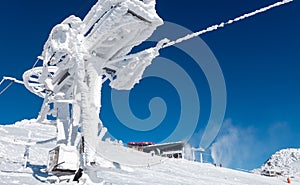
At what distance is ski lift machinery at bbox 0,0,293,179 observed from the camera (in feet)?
29.2

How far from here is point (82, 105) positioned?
30.2 feet

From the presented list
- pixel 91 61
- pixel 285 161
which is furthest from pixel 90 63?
pixel 285 161

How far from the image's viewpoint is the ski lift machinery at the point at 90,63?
8914mm

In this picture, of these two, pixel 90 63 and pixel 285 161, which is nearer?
pixel 90 63

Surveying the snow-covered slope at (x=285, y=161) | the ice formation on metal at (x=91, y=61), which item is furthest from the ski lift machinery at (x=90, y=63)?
the snow-covered slope at (x=285, y=161)

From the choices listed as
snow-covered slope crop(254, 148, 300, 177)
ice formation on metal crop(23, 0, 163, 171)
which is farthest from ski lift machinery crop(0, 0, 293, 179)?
snow-covered slope crop(254, 148, 300, 177)

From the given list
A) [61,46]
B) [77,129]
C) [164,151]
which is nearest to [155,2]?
[61,46]

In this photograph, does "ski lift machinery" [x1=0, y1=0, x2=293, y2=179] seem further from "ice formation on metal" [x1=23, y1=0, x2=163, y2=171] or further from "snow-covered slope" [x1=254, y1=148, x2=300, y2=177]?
"snow-covered slope" [x1=254, y1=148, x2=300, y2=177]

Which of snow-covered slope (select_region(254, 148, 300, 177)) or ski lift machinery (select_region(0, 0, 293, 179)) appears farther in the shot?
snow-covered slope (select_region(254, 148, 300, 177))

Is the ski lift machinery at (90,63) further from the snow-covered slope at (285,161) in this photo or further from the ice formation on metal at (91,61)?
the snow-covered slope at (285,161)

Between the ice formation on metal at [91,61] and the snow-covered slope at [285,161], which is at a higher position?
the snow-covered slope at [285,161]

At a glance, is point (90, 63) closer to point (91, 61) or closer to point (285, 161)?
point (91, 61)

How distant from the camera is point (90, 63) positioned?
31.5 feet

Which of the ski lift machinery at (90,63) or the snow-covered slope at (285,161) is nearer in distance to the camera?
the ski lift machinery at (90,63)
